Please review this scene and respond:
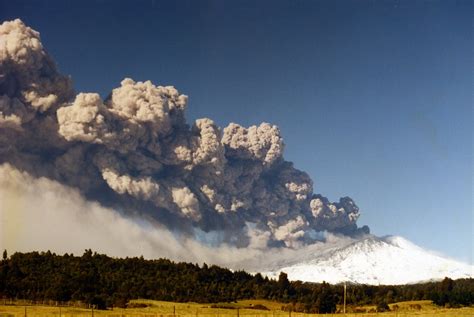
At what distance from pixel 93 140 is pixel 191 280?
7606 centimetres

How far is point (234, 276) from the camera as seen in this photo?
15650 centimetres

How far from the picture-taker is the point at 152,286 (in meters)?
129

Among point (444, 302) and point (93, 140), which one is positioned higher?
point (93, 140)

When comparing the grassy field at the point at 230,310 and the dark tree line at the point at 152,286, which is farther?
the dark tree line at the point at 152,286

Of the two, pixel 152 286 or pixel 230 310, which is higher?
pixel 152 286

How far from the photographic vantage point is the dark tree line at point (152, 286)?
113 metres

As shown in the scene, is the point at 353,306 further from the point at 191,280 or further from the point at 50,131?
the point at 50,131

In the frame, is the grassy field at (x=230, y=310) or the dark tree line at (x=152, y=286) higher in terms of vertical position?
the dark tree line at (x=152, y=286)

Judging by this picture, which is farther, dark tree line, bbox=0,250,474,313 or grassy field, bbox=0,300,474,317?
dark tree line, bbox=0,250,474,313

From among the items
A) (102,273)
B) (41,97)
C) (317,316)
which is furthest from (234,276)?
(41,97)

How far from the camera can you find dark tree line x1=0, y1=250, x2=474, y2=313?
11256 centimetres

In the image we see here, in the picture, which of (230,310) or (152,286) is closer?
(230,310)

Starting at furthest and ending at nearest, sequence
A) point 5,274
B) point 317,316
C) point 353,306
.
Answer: point 353,306 < point 5,274 < point 317,316

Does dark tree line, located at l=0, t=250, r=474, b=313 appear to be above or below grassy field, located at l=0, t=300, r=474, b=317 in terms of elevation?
above
